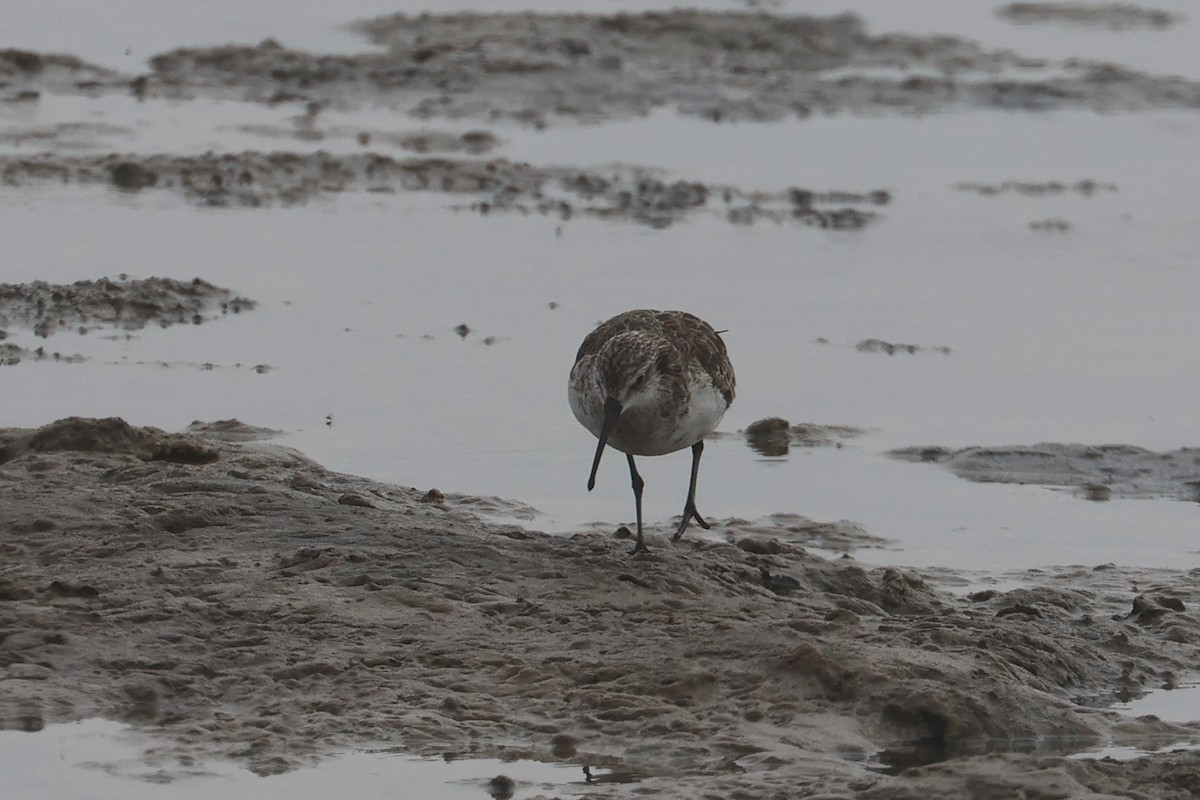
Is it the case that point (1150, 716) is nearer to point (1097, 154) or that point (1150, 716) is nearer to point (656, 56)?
point (1097, 154)

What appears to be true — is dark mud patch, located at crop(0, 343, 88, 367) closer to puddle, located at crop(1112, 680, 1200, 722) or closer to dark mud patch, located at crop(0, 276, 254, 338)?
dark mud patch, located at crop(0, 276, 254, 338)

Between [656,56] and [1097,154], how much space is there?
5.80m

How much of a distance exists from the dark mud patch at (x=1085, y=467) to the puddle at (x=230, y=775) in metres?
4.48

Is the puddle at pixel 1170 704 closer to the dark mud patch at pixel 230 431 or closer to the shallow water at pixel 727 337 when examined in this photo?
the shallow water at pixel 727 337

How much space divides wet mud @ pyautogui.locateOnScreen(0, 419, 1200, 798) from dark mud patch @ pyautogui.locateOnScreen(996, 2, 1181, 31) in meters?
20.3

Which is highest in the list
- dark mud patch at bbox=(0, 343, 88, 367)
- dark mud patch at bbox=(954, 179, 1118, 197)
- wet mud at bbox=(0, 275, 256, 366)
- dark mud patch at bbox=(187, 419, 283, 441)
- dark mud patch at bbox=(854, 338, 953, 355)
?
dark mud patch at bbox=(954, 179, 1118, 197)

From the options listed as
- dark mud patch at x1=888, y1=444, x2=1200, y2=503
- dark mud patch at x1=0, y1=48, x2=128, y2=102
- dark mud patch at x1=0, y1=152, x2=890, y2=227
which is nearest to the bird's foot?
dark mud patch at x1=888, y1=444, x2=1200, y2=503

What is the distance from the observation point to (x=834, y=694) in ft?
20.5

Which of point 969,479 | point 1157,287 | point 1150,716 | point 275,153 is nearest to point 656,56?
point 275,153

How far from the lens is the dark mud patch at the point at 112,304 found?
11.1 metres

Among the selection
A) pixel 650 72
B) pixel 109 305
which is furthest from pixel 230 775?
pixel 650 72

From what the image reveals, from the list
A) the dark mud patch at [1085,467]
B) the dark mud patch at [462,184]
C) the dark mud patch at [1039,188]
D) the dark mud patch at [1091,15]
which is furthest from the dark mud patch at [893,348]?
the dark mud patch at [1091,15]

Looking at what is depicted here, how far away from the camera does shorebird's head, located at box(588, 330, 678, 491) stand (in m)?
7.39

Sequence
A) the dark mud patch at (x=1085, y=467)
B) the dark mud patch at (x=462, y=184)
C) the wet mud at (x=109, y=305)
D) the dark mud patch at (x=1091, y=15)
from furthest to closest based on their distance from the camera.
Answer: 1. the dark mud patch at (x=1091, y=15)
2. the dark mud patch at (x=462, y=184)
3. the wet mud at (x=109, y=305)
4. the dark mud patch at (x=1085, y=467)
